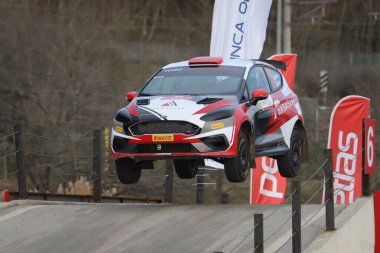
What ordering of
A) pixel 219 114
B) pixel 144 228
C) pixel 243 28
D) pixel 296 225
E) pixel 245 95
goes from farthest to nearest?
pixel 243 28 → pixel 245 95 → pixel 219 114 → pixel 144 228 → pixel 296 225

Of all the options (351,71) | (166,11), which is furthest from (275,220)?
(166,11)

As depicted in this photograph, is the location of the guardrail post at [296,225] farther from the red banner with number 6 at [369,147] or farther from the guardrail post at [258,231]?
the red banner with number 6 at [369,147]

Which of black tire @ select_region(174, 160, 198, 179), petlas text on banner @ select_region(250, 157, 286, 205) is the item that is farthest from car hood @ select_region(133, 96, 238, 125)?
Result: petlas text on banner @ select_region(250, 157, 286, 205)

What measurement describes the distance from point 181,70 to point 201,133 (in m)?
1.74

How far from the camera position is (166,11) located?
210ft

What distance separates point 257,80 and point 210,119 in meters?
1.76

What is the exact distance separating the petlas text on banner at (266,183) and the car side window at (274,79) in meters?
3.51

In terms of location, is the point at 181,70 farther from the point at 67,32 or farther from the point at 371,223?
the point at 67,32

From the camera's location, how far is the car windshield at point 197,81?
44.6 feet

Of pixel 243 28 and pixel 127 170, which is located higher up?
pixel 243 28

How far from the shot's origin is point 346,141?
1758 centimetres

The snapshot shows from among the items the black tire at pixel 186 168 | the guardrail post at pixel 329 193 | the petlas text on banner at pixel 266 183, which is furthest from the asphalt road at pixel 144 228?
the petlas text on banner at pixel 266 183

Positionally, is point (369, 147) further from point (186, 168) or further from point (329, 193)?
point (186, 168)

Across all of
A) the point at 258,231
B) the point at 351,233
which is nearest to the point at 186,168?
the point at 351,233
